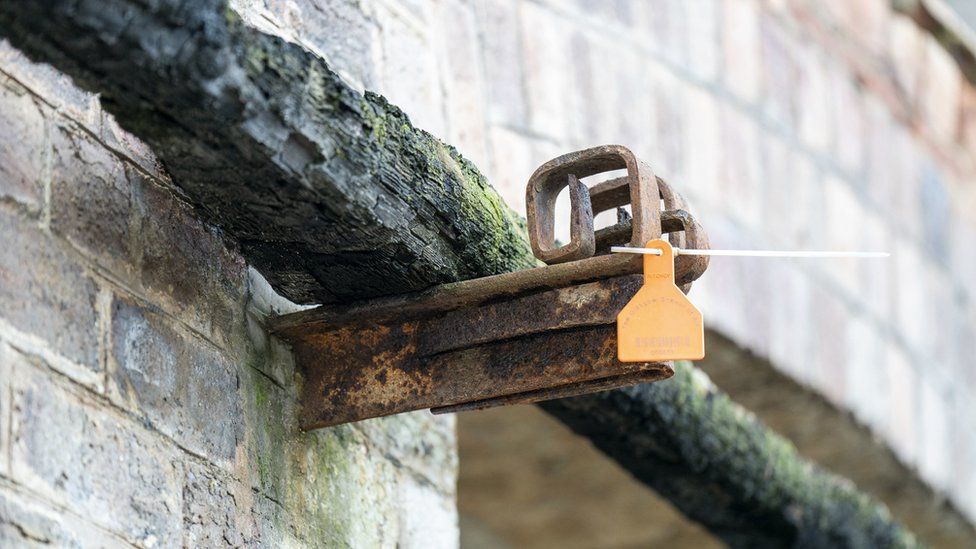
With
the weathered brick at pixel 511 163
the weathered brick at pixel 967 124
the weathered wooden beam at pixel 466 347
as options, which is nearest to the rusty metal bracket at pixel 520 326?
the weathered wooden beam at pixel 466 347

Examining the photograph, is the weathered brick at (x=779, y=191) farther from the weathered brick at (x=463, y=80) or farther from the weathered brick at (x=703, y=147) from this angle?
the weathered brick at (x=463, y=80)

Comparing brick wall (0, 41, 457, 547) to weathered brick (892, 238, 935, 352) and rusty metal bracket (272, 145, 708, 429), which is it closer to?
rusty metal bracket (272, 145, 708, 429)

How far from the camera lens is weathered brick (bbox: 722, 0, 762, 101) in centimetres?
338

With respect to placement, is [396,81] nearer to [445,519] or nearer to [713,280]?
[445,519]

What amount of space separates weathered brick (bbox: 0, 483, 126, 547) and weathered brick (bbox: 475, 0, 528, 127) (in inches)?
52.8

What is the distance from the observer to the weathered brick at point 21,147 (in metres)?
1.31

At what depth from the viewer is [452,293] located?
161 cm

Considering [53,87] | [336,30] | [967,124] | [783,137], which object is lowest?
[53,87]

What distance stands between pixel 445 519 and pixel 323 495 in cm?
36

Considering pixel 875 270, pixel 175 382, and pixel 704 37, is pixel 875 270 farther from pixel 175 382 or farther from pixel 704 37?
pixel 175 382

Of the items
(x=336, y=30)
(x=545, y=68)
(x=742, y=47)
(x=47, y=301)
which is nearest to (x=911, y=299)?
(x=742, y=47)

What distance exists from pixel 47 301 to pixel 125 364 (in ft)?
0.35

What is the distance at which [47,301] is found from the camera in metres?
1.33

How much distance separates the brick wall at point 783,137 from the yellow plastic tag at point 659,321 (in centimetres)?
61
